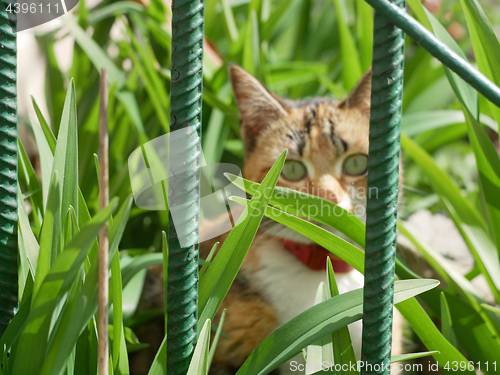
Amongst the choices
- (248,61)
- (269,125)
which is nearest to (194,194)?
(269,125)

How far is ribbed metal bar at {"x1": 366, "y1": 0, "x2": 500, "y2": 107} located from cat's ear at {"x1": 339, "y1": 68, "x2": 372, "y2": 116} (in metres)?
0.54

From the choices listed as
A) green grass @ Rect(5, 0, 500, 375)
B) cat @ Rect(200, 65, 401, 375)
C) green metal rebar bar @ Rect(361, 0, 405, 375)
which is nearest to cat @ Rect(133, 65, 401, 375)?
cat @ Rect(200, 65, 401, 375)

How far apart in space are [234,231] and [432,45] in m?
0.34

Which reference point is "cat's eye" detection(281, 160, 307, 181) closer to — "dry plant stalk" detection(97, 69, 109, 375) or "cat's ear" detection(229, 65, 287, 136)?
"cat's ear" detection(229, 65, 287, 136)

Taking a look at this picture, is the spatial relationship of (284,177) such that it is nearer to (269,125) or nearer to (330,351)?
(269,125)

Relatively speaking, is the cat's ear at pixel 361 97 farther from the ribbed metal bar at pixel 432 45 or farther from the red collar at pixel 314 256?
the ribbed metal bar at pixel 432 45

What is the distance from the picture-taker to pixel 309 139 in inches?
42.3

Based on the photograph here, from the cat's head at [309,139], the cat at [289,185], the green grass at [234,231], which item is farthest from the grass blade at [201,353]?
the cat's head at [309,139]

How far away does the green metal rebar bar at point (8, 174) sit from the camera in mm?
570

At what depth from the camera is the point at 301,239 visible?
0.96 meters

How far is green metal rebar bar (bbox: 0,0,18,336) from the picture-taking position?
0.57m

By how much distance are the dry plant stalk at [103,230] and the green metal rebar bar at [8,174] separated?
0.21 meters

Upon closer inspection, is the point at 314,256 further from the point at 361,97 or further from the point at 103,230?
the point at 103,230

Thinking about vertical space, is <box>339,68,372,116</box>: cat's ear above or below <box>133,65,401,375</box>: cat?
above
